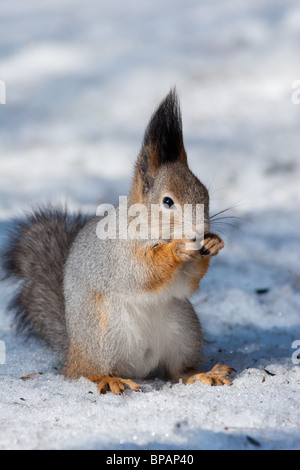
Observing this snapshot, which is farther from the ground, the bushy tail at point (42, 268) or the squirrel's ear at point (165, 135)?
the squirrel's ear at point (165, 135)

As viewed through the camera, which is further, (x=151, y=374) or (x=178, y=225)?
(x=151, y=374)

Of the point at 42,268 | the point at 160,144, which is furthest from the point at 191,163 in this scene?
the point at 160,144

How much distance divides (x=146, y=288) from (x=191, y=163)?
2.31 meters

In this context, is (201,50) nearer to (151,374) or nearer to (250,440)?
(151,374)

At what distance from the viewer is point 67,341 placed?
2090mm

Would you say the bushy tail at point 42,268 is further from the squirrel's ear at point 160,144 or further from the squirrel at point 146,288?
the squirrel's ear at point 160,144

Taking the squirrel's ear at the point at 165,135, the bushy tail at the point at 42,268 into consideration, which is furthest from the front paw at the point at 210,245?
the bushy tail at the point at 42,268

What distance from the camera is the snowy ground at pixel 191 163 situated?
5.06 ft

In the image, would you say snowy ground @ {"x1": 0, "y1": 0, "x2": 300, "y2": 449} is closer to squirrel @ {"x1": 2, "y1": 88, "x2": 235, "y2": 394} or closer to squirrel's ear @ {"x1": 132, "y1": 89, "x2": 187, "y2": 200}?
squirrel @ {"x1": 2, "y1": 88, "x2": 235, "y2": 394}

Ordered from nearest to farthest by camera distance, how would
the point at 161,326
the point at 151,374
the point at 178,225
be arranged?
the point at 178,225
the point at 161,326
the point at 151,374

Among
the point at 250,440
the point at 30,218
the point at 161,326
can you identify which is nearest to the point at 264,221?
the point at 30,218

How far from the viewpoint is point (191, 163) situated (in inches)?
159

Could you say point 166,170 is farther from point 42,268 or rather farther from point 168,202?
point 42,268

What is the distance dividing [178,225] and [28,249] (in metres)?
0.81
